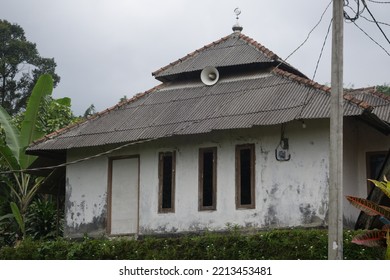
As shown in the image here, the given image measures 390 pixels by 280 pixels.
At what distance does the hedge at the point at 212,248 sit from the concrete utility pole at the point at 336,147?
187cm

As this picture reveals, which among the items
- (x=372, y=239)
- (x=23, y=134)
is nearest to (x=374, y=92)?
(x=372, y=239)

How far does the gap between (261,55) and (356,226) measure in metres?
4.64

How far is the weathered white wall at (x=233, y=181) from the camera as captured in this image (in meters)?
15.9

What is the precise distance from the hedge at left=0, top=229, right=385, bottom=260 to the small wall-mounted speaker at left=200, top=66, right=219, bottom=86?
4.20 m

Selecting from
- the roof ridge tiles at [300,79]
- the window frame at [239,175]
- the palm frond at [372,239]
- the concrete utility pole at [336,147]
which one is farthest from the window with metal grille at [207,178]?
the concrete utility pole at [336,147]

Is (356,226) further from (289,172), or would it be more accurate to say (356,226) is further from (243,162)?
(243,162)

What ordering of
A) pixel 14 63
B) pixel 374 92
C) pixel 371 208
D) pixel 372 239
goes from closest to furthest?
pixel 372 239
pixel 371 208
pixel 374 92
pixel 14 63

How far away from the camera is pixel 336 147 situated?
37.4 ft

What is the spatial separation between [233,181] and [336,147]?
5.56m

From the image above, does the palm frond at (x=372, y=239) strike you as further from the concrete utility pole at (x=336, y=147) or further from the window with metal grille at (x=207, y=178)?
the window with metal grille at (x=207, y=178)

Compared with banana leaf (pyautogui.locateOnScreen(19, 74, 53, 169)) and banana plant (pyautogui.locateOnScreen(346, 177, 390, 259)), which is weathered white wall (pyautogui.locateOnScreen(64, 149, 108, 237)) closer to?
banana leaf (pyautogui.locateOnScreen(19, 74, 53, 169))

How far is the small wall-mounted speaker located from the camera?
60.6ft

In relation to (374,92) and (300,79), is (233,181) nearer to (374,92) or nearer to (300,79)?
(300,79)

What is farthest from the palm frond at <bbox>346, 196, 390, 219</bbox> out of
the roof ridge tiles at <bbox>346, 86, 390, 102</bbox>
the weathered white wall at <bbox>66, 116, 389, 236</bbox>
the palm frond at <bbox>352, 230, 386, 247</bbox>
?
the roof ridge tiles at <bbox>346, 86, 390, 102</bbox>
